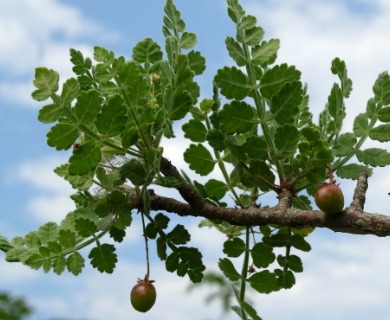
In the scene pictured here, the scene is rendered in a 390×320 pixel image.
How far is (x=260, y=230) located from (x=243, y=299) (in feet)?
1.19

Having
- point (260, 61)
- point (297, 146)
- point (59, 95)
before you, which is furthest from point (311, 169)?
point (59, 95)

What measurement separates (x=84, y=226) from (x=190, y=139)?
587mm

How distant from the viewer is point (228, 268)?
2926mm

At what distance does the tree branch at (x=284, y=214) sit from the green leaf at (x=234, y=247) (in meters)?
0.29

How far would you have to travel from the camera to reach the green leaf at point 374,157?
264 cm

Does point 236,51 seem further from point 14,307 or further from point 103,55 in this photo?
point 14,307

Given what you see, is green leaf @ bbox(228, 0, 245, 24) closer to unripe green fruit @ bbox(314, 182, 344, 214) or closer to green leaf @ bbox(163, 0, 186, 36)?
green leaf @ bbox(163, 0, 186, 36)

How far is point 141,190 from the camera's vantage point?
8.46 feet

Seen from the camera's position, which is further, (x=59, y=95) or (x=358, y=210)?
(x=358, y=210)

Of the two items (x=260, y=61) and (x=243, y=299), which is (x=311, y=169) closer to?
(x=260, y=61)

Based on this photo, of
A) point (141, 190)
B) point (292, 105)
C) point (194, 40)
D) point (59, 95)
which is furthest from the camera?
point (194, 40)

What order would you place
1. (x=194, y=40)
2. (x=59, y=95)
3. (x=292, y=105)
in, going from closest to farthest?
(x=59, y=95) < (x=292, y=105) < (x=194, y=40)

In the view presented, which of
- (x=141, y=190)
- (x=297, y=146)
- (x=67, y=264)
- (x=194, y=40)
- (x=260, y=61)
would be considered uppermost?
(x=194, y=40)

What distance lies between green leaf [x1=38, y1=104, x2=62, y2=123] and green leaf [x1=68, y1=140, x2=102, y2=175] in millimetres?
148
